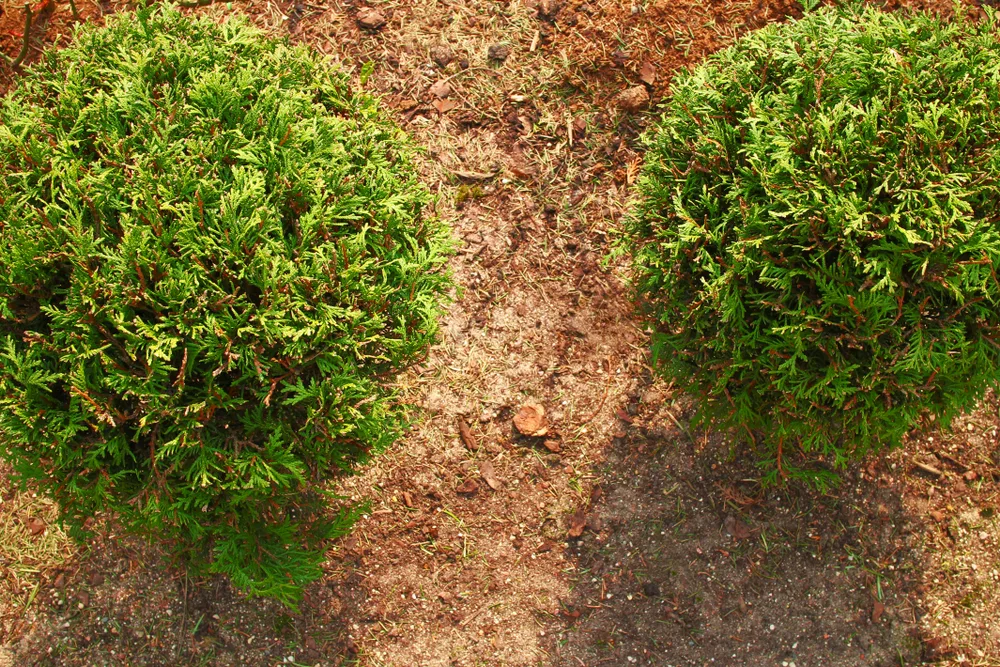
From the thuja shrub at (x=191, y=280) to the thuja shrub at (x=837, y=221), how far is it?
4.39ft

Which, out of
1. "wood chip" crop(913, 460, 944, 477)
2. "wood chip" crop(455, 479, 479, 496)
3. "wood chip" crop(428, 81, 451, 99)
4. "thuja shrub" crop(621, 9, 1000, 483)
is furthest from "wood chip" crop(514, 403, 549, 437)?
"wood chip" crop(913, 460, 944, 477)

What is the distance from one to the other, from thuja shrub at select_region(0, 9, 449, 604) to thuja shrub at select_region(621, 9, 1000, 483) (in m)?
1.34

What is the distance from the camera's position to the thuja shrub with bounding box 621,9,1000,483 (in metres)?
3.49

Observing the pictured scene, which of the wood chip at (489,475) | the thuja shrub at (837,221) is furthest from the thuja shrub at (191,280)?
the wood chip at (489,475)

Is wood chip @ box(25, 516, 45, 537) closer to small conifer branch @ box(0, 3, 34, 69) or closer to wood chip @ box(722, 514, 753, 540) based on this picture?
small conifer branch @ box(0, 3, 34, 69)

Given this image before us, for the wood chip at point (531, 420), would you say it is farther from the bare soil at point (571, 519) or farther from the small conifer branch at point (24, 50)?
the small conifer branch at point (24, 50)

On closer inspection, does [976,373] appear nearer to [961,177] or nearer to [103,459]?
[961,177]

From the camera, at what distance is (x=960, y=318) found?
369cm

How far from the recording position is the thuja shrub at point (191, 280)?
136 inches

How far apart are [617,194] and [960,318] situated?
2.55 m

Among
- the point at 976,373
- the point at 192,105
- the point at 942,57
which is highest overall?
the point at 192,105

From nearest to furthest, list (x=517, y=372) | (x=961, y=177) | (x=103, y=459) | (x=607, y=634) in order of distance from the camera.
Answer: (x=961, y=177)
(x=103, y=459)
(x=607, y=634)
(x=517, y=372)

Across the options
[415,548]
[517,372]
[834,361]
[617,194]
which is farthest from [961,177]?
[415,548]

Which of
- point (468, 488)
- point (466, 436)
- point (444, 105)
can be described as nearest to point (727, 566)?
point (468, 488)
